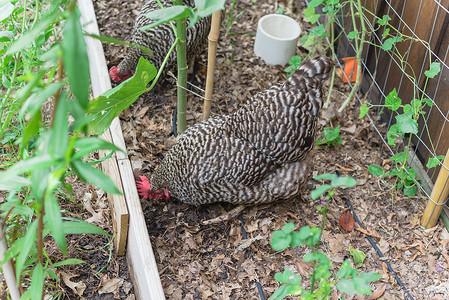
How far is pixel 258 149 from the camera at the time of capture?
2.82 m

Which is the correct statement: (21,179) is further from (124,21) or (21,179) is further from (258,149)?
(124,21)

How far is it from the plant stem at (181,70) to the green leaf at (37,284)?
4.51 feet

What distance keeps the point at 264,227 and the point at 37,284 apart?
1.53 meters

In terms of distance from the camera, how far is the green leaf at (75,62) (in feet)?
3.47

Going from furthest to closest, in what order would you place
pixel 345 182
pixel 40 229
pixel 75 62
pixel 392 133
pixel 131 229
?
pixel 392 133
pixel 131 229
pixel 40 229
pixel 345 182
pixel 75 62

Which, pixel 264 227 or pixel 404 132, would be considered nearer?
pixel 404 132

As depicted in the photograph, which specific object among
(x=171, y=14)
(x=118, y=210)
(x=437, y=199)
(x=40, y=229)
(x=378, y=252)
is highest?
(x=171, y=14)

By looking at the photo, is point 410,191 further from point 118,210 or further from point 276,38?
point 118,210

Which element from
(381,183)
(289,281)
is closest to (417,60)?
(381,183)

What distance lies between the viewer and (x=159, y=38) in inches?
141

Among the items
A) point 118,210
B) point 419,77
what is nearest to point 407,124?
point 419,77

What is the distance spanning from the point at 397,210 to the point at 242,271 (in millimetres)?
1148

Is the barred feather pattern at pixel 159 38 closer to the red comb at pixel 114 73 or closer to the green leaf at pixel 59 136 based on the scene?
the red comb at pixel 114 73

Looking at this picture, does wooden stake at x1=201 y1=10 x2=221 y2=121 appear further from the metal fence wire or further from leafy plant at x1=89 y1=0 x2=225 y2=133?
the metal fence wire
